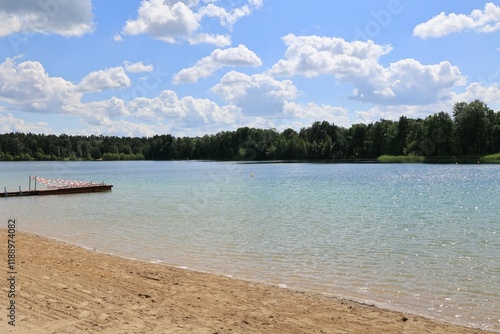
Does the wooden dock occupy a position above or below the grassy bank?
below

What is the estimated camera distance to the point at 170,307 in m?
8.60

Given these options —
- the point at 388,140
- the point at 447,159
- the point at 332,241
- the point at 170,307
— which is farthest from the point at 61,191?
the point at 388,140

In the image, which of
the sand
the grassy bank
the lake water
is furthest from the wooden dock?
the grassy bank

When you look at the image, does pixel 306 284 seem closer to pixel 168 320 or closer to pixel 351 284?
pixel 351 284

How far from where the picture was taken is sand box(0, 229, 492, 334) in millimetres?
7445

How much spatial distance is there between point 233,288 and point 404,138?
5340 inches

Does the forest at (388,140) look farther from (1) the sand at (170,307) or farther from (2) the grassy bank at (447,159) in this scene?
(1) the sand at (170,307)

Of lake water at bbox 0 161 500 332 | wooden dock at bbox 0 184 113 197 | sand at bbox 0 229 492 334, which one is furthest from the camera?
wooden dock at bbox 0 184 113 197

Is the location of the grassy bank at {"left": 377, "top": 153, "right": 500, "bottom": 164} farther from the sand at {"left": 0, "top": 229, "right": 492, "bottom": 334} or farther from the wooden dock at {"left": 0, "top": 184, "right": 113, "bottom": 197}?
the sand at {"left": 0, "top": 229, "right": 492, "bottom": 334}

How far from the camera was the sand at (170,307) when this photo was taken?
745 centimetres

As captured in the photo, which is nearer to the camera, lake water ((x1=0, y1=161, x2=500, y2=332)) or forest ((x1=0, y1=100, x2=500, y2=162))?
lake water ((x1=0, y1=161, x2=500, y2=332))

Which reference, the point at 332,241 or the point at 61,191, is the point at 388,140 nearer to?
the point at 61,191

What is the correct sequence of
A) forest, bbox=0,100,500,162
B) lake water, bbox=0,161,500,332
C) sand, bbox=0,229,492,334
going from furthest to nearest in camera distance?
forest, bbox=0,100,500,162 < lake water, bbox=0,161,500,332 < sand, bbox=0,229,492,334

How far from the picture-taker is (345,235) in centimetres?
1808
